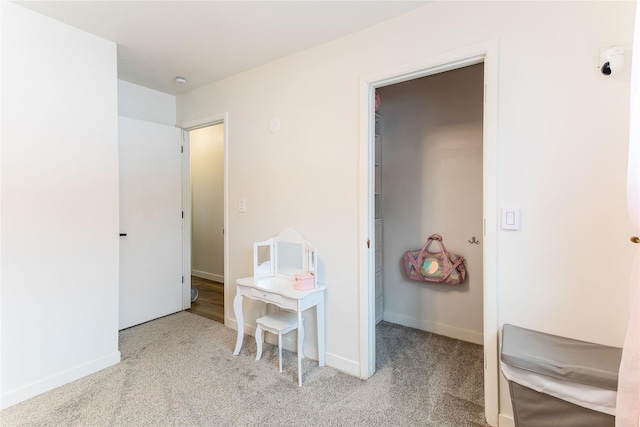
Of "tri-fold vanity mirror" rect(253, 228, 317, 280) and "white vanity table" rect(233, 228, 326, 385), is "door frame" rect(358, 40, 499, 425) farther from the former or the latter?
"tri-fold vanity mirror" rect(253, 228, 317, 280)

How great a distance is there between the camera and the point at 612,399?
119 centimetres

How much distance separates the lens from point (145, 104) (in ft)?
10.6

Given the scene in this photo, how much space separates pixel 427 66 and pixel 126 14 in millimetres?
1951

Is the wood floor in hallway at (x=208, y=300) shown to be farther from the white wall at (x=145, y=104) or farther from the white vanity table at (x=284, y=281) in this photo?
the white wall at (x=145, y=104)

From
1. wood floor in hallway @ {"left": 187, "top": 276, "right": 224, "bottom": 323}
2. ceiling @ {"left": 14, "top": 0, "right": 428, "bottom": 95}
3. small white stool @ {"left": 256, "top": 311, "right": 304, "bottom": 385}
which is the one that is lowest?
wood floor in hallway @ {"left": 187, "top": 276, "right": 224, "bottom": 323}

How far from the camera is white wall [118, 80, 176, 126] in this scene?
10.1 feet

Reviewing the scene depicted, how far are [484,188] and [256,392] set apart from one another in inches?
73.5

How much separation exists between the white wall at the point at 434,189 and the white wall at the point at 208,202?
8.78 ft

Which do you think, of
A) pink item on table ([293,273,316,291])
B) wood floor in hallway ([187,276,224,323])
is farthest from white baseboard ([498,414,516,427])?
wood floor in hallway ([187,276,224,323])

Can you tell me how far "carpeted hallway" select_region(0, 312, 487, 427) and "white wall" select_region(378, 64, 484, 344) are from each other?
14.7 inches

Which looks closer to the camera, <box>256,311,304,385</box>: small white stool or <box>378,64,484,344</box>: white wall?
<box>256,311,304,385</box>: small white stool

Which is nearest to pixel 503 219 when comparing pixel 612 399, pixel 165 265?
pixel 612 399

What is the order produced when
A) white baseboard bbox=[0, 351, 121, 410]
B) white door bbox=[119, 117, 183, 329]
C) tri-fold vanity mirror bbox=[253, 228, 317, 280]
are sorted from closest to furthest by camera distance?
white baseboard bbox=[0, 351, 121, 410], tri-fold vanity mirror bbox=[253, 228, 317, 280], white door bbox=[119, 117, 183, 329]

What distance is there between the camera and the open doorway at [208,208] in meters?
4.71
